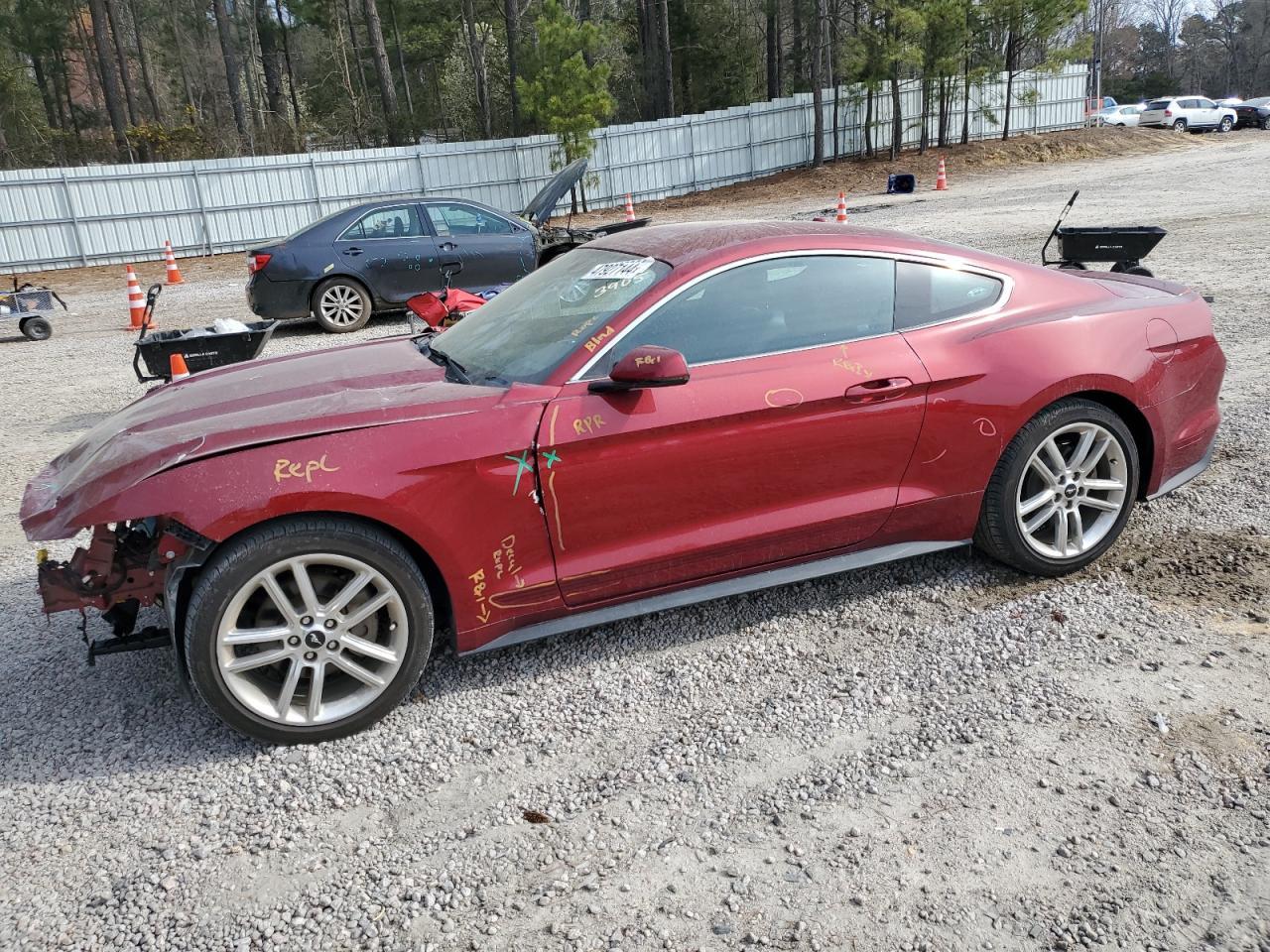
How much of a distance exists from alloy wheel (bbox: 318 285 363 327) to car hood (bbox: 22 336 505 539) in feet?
25.4

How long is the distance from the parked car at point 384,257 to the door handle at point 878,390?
780 cm

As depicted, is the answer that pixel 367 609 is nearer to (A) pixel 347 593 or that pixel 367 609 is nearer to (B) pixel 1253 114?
(A) pixel 347 593

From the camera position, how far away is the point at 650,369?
11.0ft

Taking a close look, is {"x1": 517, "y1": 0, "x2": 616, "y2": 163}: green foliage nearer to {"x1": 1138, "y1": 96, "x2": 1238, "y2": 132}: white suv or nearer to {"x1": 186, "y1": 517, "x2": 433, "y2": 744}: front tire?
{"x1": 186, "y1": 517, "x2": 433, "y2": 744}: front tire

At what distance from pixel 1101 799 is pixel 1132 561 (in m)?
1.84

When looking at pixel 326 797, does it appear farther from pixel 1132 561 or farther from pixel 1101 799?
pixel 1132 561

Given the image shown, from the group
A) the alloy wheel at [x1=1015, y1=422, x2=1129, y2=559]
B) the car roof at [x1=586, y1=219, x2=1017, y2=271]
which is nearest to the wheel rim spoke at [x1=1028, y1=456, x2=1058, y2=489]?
the alloy wheel at [x1=1015, y1=422, x2=1129, y2=559]

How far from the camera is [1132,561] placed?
4387 mm

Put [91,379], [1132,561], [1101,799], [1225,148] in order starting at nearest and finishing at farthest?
[1101,799] → [1132,561] → [91,379] → [1225,148]

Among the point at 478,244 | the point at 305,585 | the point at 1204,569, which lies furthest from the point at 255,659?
the point at 478,244

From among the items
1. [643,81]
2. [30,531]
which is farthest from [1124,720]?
[643,81]

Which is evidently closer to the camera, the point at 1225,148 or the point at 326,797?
the point at 326,797

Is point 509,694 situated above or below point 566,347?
below

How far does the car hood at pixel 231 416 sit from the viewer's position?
318cm
